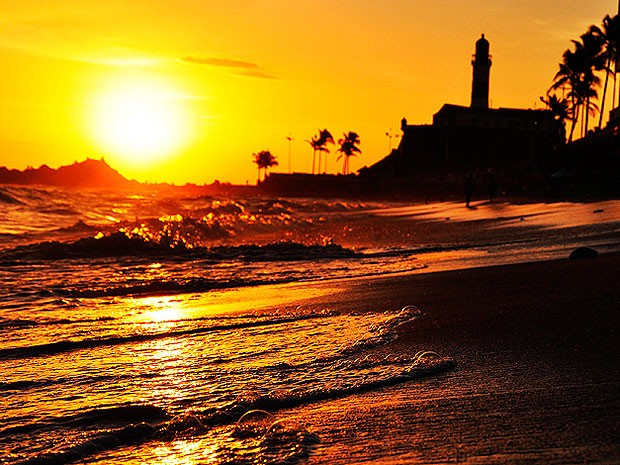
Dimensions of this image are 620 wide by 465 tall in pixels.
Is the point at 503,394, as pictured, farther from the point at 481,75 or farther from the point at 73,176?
the point at 73,176

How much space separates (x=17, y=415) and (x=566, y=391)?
284cm

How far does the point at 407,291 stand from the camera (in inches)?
338

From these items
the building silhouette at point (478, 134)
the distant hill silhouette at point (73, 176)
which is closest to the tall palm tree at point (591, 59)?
the building silhouette at point (478, 134)

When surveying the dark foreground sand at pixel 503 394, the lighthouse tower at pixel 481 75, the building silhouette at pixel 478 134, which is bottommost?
the dark foreground sand at pixel 503 394

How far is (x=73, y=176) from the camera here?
176875mm

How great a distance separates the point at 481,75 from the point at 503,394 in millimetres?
119244

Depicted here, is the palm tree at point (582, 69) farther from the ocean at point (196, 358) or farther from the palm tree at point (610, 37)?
the ocean at point (196, 358)

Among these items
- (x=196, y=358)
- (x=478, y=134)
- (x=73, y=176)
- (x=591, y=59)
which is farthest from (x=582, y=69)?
(x=73, y=176)

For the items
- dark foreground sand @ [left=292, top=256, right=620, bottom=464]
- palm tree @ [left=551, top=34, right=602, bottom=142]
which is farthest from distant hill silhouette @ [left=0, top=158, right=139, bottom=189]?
dark foreground sand @ [left=292, top=256, right=620, bottom=464]

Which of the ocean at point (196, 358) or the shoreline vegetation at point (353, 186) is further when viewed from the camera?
the shoreline vegetation at point (353, 186)

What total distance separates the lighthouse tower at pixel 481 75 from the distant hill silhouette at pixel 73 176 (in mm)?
84571

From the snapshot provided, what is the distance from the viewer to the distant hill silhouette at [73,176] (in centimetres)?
17538

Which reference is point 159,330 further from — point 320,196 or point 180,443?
point 320,196

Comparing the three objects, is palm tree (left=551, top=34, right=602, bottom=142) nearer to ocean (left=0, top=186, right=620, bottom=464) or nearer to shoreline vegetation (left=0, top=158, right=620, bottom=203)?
shoreline vegetation (left=0, top=158, right=620, bottom=203)
